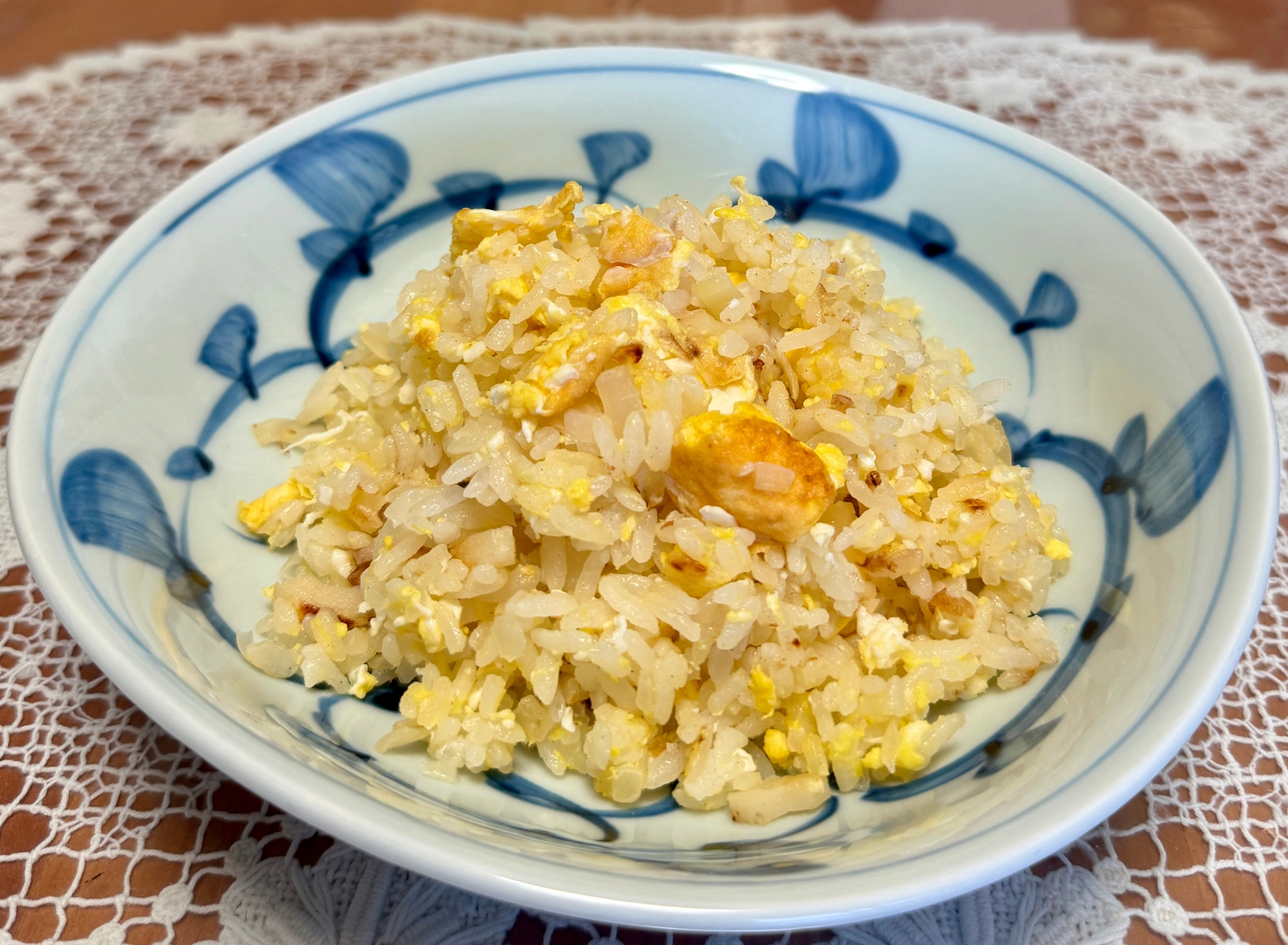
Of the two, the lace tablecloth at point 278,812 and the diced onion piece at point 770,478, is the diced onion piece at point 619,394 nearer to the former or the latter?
the diced onion piece at point 770,478

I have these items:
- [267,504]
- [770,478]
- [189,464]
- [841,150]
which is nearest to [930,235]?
[841,150]

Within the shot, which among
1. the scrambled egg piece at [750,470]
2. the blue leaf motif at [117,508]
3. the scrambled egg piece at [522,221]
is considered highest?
the scrambled egg piece at [522,221]

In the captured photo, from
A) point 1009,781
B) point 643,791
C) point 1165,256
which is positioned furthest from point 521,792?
point 1165,256

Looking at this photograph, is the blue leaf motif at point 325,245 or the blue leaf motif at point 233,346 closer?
the blue leaf motif at point 233,346

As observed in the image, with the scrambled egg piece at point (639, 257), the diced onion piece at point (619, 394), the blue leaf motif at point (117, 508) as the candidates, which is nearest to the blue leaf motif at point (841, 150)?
the scrambled egg piece at point (639, 257)

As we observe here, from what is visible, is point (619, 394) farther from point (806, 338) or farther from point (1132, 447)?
point (1132, 447)

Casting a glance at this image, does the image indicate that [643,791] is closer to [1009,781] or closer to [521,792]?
[521,792]
